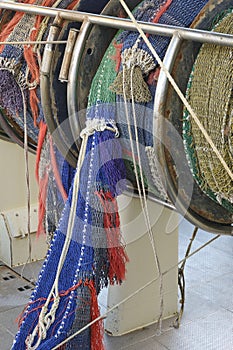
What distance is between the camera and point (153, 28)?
3.16ft

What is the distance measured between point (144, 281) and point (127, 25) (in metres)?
1.10

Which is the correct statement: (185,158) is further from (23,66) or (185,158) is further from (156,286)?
(156,286)

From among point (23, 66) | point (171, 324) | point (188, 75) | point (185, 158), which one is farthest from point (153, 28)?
point (171, 324)

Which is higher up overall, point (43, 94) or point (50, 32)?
point (50, 32)

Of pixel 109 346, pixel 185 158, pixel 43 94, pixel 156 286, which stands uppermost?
pixel 43 94

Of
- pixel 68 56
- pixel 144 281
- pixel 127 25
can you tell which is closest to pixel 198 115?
pixel 127 25

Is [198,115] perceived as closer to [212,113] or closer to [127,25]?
[212,113]

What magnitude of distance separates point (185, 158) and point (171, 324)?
1.15m

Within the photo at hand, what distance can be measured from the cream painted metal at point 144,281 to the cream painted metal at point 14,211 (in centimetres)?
61

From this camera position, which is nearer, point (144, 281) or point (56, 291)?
point (56, 291)

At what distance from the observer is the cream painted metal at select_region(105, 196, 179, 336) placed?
1.90 metres

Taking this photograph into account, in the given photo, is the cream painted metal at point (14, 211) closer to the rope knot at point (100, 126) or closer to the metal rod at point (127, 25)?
the metal rod at point (127, 25)

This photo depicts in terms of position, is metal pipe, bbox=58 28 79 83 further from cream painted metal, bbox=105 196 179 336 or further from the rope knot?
cream painted metal, bbox=105 196 179 336

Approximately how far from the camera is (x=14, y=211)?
8.23 ft
